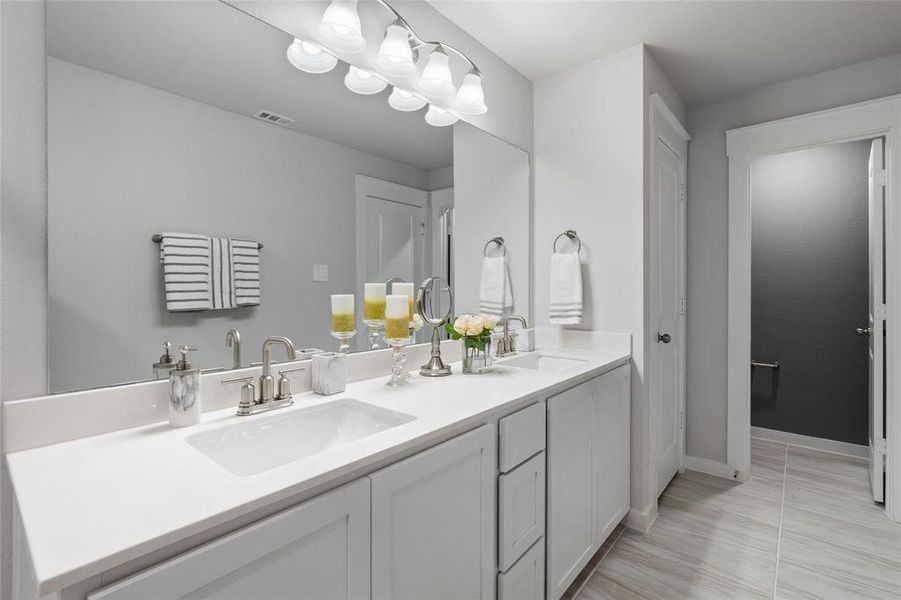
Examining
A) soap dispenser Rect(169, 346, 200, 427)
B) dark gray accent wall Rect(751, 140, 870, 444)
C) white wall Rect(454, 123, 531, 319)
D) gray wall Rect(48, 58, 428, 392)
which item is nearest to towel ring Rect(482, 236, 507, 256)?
white wall Rect(454, 123, 531, 319)

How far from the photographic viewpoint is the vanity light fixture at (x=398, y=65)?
1375 mm

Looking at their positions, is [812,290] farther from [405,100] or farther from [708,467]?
[405,100]

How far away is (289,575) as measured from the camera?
0.73 metres

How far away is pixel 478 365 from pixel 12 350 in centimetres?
133

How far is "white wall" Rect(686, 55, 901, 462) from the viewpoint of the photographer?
2697mm

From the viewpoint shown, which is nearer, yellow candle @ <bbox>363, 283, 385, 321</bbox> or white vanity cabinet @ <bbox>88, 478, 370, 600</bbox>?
white vanity cabinet @ <bbox>88, 478, 370, 600</bbox>

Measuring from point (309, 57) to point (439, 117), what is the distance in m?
0.63

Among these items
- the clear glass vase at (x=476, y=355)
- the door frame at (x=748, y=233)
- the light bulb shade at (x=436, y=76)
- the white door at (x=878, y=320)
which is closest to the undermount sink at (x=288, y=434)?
the clear glass vase at (x=476, y=355)

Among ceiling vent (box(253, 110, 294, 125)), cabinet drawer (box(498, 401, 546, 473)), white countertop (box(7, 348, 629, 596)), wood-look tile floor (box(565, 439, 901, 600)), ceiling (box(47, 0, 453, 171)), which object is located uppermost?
ceiling (box(47, 0, 453, 171))

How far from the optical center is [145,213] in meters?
1.06

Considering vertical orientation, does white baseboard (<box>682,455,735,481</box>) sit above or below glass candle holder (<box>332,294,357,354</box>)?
below

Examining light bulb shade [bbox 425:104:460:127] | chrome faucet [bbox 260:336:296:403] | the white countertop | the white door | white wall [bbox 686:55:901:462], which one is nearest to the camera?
the white countertop

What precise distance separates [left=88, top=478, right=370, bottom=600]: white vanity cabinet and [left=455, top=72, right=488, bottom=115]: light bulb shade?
1.63 m

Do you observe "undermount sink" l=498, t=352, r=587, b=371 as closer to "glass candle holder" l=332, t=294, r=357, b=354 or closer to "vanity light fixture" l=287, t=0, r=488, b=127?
"glass candle holder" l=332, t=294, r=357, b=354
